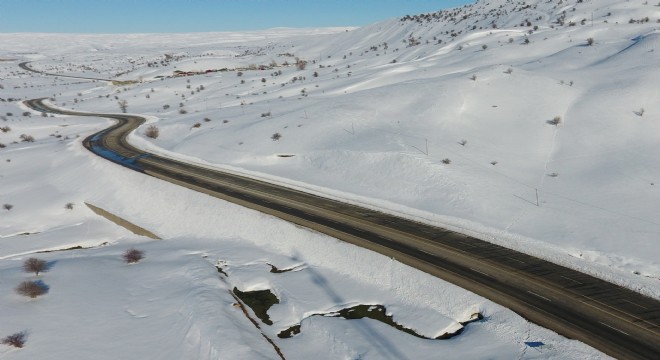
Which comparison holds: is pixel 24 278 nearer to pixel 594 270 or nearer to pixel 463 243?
pixel 463 243

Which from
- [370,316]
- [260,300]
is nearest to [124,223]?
[260,300]

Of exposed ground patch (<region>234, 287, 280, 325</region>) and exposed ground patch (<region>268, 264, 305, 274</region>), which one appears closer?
exposed ground patch (<region>234, 287, 280, 325</region>)

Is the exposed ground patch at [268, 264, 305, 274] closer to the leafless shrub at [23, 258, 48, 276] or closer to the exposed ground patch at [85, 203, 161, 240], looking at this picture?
the exposed ground patch at [85, 203, 161, 240]

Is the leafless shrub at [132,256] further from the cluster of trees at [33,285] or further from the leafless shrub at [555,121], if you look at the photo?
the leafless shrub at [555,121]

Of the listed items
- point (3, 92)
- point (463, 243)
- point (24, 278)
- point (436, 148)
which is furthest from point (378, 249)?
point (3, 92)

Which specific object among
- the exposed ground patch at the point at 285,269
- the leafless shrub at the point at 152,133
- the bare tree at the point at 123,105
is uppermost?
the bare tree at the point at 123,105

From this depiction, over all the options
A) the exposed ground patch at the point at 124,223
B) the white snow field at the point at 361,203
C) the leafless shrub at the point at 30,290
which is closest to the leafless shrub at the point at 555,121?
the white snow field at the point at 361,203

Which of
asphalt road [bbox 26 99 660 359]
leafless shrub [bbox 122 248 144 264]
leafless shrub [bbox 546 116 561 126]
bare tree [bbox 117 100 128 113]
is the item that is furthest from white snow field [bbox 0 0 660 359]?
bare tree [bbox 117 100 128 113]
